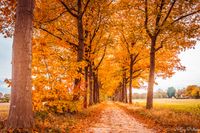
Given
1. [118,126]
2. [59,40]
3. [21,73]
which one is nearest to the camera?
[21,73]

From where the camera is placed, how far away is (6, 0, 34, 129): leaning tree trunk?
25.4ft

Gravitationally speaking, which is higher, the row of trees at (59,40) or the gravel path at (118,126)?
the row of trees at (59,40)

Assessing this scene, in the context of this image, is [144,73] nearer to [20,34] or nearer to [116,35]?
[116,35]

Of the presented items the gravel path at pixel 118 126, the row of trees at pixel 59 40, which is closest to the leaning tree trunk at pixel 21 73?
the row of trees at pixel 59 40

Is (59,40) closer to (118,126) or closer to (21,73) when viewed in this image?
(118,126)

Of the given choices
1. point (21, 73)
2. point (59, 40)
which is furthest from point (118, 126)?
point (59, 40)

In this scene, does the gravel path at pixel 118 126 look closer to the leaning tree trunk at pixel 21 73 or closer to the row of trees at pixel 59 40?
the row of trees at pixel 59 40

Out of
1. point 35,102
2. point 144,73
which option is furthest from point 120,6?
point 144,73

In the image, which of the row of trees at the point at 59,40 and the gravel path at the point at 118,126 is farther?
the gravel path at the point at 118,126

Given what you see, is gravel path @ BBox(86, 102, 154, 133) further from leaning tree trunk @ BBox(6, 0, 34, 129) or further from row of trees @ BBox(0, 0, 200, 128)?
leaning tree trunk @ BBox(6, 0, 34, 129)

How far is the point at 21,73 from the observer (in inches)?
306

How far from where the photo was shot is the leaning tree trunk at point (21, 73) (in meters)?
7.73

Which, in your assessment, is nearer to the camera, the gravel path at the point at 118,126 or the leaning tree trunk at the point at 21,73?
the leaning tree trunk at the point at 21,73

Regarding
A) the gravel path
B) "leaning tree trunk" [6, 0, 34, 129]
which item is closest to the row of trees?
"leaning tree trunk" [6, 0, 34, 129]
